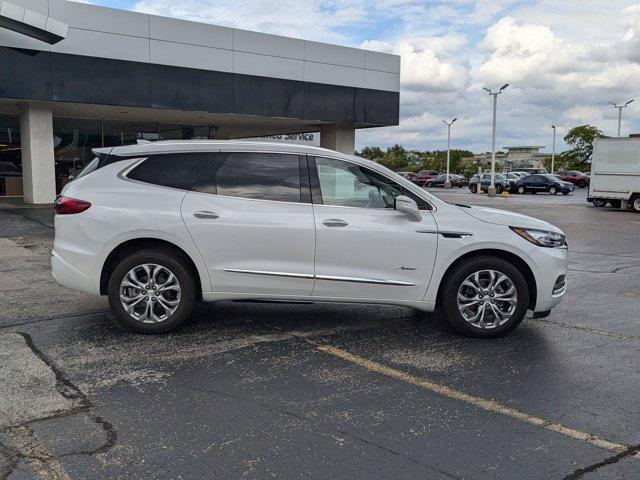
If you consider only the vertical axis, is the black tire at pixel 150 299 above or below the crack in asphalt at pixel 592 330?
above

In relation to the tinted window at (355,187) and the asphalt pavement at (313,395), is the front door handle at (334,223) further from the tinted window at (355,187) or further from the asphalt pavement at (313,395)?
the asphalt pavement at (313,395)

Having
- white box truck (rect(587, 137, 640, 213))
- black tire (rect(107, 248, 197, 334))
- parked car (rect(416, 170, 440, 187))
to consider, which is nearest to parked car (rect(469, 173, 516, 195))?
parked car (rect(416, 170, 440, 187))

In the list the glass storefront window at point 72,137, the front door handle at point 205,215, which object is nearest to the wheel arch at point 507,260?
the front door handle at point 205,215

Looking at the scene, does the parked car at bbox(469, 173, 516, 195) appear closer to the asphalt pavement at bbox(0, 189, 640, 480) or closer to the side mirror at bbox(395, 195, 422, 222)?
the asphalt pavement at bbox(0, 189, 640, 480)

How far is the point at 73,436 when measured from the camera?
142 inches

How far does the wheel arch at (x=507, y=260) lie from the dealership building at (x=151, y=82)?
565 inches

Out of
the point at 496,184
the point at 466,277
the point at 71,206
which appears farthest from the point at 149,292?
the point at 496,184

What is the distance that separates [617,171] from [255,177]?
2498cm

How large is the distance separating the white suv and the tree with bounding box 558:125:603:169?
84.3 m

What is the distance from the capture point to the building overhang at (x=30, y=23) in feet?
49.9

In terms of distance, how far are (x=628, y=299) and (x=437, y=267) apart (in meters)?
3.71

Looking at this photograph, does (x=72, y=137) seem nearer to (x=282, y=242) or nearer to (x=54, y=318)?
(x=54, y=318)

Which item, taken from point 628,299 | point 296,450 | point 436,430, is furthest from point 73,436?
point 628,299

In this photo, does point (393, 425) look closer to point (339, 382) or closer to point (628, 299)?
point (339, 382)
